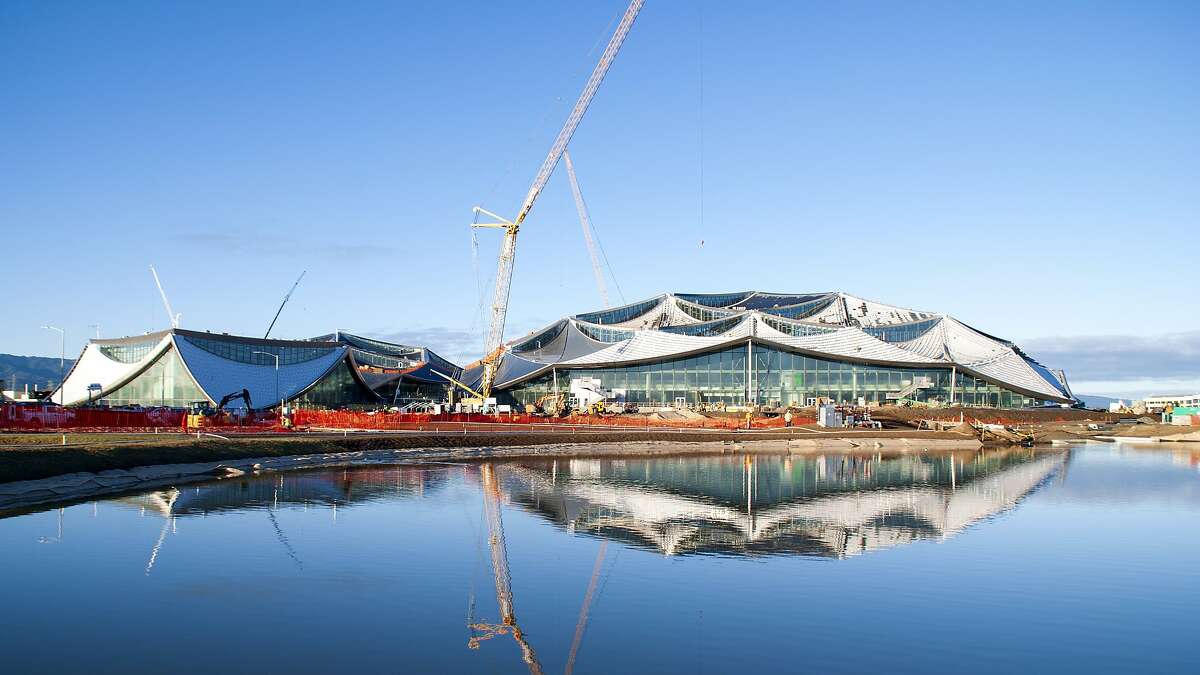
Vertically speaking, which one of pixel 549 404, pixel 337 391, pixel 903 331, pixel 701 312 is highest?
pixel 701 312

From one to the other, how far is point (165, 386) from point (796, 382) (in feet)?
186

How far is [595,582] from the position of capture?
21.0m

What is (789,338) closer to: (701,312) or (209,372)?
(701,312)

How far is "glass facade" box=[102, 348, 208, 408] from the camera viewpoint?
88.2 metres

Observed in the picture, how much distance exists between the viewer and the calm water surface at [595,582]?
15.6 m

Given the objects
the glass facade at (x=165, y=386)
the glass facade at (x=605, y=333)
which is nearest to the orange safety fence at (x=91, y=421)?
the glass facade at (x=165, y=386)

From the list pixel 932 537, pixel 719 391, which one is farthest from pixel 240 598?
pixel 719 391

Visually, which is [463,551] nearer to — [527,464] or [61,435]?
[527,464]

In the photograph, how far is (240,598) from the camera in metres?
19.0

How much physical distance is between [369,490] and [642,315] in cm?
8105

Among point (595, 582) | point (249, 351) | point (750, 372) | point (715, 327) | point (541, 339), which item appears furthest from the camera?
point (541, 339)

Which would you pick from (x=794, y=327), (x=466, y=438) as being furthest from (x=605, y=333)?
(x=466, y=438)

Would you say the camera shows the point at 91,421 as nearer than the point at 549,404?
Yes

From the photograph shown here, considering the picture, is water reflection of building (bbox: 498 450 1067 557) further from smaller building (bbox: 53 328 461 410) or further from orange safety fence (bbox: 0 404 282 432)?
smaller building (bbox: 53 328 461 410)
